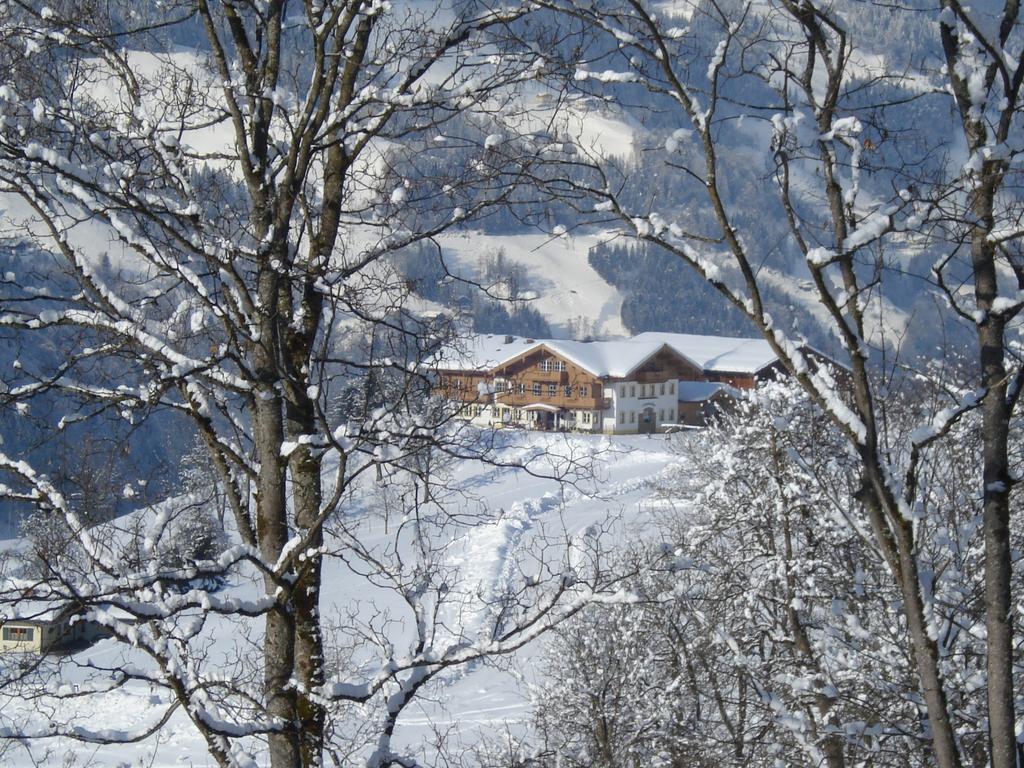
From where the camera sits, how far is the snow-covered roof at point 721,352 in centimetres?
6419

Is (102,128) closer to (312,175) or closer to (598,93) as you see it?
(312,175)

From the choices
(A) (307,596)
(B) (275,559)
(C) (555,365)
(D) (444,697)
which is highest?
(C) (555,365)

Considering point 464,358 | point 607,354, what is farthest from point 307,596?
point 607,354

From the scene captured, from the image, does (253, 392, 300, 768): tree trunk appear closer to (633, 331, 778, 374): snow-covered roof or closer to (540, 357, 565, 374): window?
(540, 357, 565, 374): window

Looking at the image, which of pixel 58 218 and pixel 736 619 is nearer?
pixel 58 218

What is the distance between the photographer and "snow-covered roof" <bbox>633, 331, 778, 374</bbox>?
6419cm

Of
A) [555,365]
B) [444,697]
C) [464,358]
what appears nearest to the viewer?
[464,358]

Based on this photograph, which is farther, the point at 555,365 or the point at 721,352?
the point at 721,352

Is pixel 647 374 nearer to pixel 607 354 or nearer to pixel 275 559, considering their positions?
pixel 607 354

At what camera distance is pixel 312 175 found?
4.77 m

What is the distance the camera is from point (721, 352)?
2766 inches

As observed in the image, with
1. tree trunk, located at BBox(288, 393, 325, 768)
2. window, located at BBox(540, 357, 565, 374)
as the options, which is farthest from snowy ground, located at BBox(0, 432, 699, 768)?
window, located at BBox(540, 357, 565, 374)

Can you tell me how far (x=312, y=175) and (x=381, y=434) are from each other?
152cm

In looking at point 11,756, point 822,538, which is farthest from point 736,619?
point 11,756
